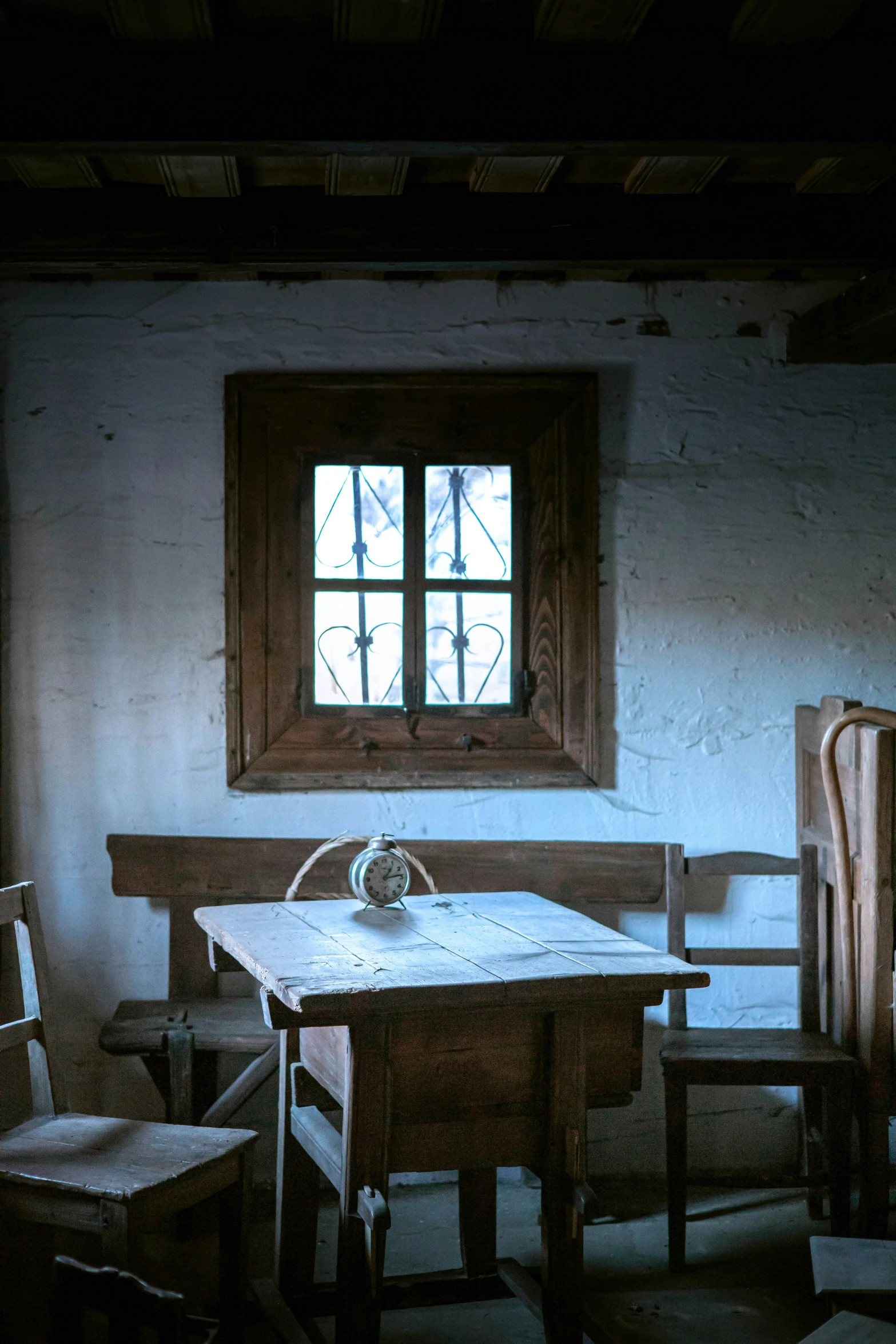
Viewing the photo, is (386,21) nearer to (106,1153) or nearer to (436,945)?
(436,945)

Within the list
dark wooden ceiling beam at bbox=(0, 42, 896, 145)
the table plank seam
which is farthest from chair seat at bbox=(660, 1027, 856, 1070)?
dark wooden ceiling beam at bbox=(0, 42, 896, 145)

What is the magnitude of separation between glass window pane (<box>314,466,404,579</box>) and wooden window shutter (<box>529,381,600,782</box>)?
429 millimetres

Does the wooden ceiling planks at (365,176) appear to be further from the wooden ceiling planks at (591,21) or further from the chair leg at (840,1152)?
the chair leg at (840,1152)

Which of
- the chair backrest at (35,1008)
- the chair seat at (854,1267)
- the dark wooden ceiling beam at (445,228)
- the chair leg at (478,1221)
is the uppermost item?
the dark wooden ceiling beam at (445,228)

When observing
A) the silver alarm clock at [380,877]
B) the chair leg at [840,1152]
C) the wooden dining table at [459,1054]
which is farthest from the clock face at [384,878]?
the chair leg at [840,1152]

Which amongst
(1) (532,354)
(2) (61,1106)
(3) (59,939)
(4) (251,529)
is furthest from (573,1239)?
(1) (532,354)

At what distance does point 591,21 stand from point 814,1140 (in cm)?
287

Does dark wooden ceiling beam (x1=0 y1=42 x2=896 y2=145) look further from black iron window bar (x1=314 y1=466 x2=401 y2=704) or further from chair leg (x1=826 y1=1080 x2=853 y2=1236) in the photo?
chair leg (x1=826 y1=1080 x2=853 y2=1236)

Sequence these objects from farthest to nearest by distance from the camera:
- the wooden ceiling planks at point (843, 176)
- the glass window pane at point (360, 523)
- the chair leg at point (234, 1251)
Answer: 1. the glass window pane at point (360, 523)
2. the wooden ceiling planks at point (843, 176)
3. the chair leg at point (234, 1251)

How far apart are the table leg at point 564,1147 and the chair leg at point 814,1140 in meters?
1.21

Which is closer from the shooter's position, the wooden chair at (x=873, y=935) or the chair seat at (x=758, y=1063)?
the wooden chair at (x=873, y=935)

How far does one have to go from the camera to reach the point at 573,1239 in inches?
94.5

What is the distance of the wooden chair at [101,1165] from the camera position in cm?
234

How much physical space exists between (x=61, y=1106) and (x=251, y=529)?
1726 millimetres
